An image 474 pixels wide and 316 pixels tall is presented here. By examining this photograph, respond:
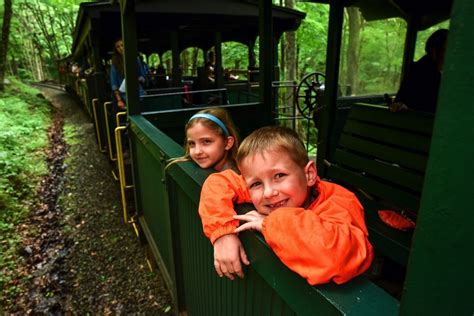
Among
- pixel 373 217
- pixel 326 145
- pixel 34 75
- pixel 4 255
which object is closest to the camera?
pixel 373 217

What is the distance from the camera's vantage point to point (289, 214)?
104 centimetres

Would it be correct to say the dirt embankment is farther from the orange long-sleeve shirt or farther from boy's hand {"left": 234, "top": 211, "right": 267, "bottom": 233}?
the orange long-sleeve shirt

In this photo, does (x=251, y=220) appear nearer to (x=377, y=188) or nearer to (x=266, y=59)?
(x=377, y=188)

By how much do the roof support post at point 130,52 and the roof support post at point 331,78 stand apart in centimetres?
253

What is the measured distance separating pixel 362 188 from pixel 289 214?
269 cm

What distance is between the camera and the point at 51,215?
5.96 m

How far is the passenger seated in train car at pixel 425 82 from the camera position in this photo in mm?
3691

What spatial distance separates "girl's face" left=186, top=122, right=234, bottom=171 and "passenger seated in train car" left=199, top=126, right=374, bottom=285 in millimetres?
570

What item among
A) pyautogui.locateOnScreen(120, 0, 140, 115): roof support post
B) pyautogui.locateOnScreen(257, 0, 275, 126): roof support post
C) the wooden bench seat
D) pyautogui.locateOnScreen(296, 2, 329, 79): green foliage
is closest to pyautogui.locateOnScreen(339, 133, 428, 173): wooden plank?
the wooden bench seat

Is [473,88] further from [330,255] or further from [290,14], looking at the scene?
[290,14]

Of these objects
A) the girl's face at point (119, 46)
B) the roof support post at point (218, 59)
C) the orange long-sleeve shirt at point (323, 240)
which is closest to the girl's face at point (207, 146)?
the orange long-sleeve shirt at point (323, 240)

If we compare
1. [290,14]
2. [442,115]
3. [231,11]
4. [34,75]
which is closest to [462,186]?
[442,115]

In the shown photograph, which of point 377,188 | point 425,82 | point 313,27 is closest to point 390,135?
point 377,188

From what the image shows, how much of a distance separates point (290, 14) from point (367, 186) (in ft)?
22.6
